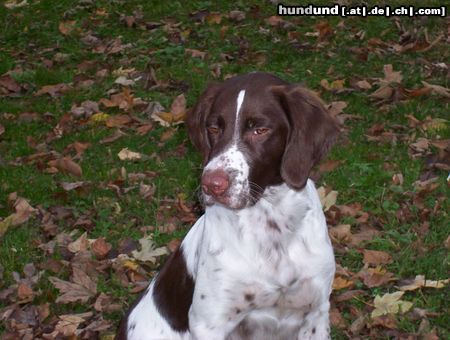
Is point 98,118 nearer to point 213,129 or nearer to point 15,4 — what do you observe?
point 213,129

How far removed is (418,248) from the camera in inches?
224

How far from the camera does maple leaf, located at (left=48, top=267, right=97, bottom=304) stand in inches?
222

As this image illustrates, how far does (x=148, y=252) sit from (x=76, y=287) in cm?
62

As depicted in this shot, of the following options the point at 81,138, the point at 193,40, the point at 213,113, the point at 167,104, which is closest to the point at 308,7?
the point at 193,40

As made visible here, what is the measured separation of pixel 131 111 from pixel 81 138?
0.73m

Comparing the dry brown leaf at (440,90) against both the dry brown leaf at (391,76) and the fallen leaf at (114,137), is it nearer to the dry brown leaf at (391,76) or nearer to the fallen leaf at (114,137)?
the dry brown leaf at (391,76)

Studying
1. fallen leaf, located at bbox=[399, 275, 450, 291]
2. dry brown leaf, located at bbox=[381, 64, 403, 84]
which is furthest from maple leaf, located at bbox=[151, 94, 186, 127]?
fallen leaf, located at bbox=[399, 275, 450, 291]

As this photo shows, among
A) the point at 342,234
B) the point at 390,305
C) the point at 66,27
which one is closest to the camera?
the point at 390,305

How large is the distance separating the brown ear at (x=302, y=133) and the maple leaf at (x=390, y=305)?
1545 mm

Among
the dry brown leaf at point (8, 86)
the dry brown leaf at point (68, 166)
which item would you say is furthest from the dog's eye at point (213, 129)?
the dry brown leaf at point (8, 86)

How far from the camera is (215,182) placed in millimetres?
3676

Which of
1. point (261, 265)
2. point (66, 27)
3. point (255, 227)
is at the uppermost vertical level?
point (255, 227)

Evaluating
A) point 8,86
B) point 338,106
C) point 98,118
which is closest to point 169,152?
point 98,118

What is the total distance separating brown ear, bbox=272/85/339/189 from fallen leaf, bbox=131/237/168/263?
7.46 feet
